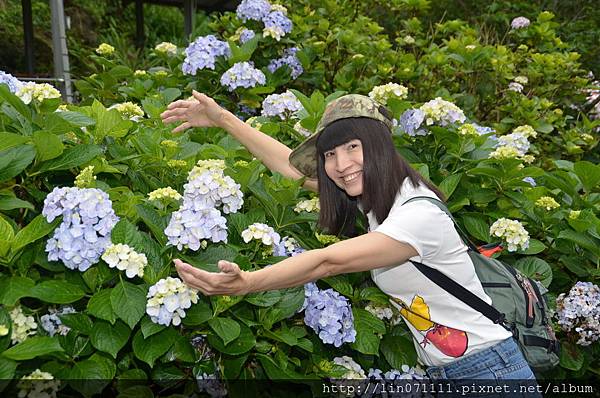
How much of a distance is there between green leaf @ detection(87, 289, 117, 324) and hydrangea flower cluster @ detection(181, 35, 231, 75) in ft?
6.20

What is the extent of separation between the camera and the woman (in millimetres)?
1599

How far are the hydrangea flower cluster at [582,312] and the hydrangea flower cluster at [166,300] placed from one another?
1400 millimetres

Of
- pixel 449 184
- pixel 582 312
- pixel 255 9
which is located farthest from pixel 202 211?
pixel 255 9

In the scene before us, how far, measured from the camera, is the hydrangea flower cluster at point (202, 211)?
1.48 meters

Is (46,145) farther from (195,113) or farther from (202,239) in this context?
(195,113)

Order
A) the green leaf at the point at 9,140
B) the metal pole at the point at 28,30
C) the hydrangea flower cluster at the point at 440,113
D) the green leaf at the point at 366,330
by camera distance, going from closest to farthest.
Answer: the green leaf at the point at 9,140
the green leaf at the point at 366,330
the hydrangea flower cluster at the point at 440,113
the metal pole at the point at 28,30

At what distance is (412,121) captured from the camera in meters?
2.41

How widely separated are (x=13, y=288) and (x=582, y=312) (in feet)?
5.78

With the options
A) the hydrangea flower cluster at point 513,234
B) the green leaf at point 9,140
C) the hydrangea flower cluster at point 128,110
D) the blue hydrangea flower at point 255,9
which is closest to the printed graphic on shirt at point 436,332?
the hydrangea flower cluster at point 513,234

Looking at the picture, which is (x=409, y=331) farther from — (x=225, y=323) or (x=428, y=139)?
(x=428, y=139)

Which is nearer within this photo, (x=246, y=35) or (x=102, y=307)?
(x=102, y=307)

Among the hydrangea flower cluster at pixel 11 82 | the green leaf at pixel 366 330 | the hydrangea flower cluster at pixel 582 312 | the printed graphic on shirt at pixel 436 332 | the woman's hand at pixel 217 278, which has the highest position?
the hydrangea flower cluster at pixel 11 82

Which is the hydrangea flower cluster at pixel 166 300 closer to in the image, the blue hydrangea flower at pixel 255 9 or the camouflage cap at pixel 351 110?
the camouflage cap at pixel 351 110

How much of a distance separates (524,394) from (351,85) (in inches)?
91.1
